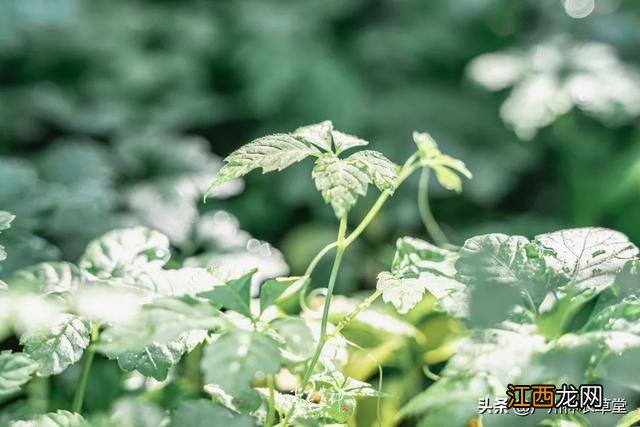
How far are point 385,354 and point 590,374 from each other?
51 centimetres

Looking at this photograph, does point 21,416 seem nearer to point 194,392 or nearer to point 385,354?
point 194,392

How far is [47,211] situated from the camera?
1456 millimetres

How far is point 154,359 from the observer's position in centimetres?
89

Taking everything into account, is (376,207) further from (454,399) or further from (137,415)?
(137,415)

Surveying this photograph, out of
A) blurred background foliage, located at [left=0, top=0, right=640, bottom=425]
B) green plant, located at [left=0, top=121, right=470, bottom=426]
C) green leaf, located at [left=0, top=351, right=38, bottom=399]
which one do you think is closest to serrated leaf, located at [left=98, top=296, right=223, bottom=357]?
green plant, located at [left=0, top=121, right=470, bottom=426]

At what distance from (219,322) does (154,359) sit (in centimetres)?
17

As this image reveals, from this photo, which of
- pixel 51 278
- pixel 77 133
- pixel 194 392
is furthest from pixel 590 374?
pixel 77 133

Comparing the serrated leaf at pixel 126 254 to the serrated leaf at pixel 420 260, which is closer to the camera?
the serrated leaf at pixel 420 260

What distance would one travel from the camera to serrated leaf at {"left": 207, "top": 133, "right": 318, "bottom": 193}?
84cm

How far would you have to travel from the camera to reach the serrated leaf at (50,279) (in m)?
1.00

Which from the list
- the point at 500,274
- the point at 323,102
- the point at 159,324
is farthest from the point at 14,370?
the point at 323,102

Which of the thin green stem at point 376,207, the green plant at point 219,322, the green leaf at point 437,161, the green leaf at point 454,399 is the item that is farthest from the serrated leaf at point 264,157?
the green leaf at point 454,399

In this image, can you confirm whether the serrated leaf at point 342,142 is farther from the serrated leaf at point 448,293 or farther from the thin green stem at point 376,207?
the serrated leaf at point 448,293

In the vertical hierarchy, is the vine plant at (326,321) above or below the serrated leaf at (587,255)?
below
